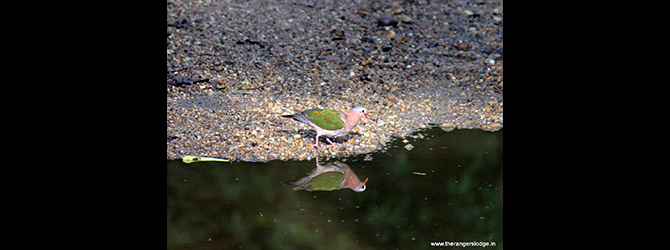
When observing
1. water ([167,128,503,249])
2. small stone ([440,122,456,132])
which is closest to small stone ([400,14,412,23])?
small stone ([440,122,456,132])

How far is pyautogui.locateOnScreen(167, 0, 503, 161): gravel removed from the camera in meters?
5.56

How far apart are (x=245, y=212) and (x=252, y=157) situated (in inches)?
39.0

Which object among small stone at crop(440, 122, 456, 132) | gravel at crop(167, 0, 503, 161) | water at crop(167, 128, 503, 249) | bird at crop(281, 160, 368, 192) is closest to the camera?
water at crop(167, 128, 503, 249)

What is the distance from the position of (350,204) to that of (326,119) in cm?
105

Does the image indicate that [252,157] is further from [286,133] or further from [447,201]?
[447,201]

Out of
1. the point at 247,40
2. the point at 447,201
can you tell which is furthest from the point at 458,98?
the point at 247,40

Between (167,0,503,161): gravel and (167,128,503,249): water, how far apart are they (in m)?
0.41

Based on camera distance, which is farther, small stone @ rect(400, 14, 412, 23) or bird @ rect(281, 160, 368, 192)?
small stone @ rect(400, 14, 412, 23)

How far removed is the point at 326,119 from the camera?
5.08 metres

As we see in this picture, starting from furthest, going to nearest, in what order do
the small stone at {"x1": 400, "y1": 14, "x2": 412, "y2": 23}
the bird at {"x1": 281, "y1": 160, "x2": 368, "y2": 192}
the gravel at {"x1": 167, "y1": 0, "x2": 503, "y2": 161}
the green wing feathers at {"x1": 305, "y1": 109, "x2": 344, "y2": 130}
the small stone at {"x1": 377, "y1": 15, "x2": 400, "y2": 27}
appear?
the small stone at {"x1": 400, "y1": 14, "x2": 412, "y2": 23}
the small stone at {"x1": 377, "y1": 15, "x2": 400, "y2": 27}
the gravel at {"x1": 167, "y1": 0, "x2": 503, "y2": 161}
the green wing feathers at {"x1": 305, "y1": 109, "x2": 344, "y2": 130}
the bird at {"x1": 281, "y1": 160, "x2": 368, "y2": 192}

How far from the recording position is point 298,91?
657 cm

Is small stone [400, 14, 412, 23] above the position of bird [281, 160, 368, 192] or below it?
above

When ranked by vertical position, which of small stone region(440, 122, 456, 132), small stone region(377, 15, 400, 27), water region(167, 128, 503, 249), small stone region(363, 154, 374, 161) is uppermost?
small stone region(377, 15, 400, 27)

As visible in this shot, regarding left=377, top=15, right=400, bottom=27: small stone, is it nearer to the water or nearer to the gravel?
the gravel
